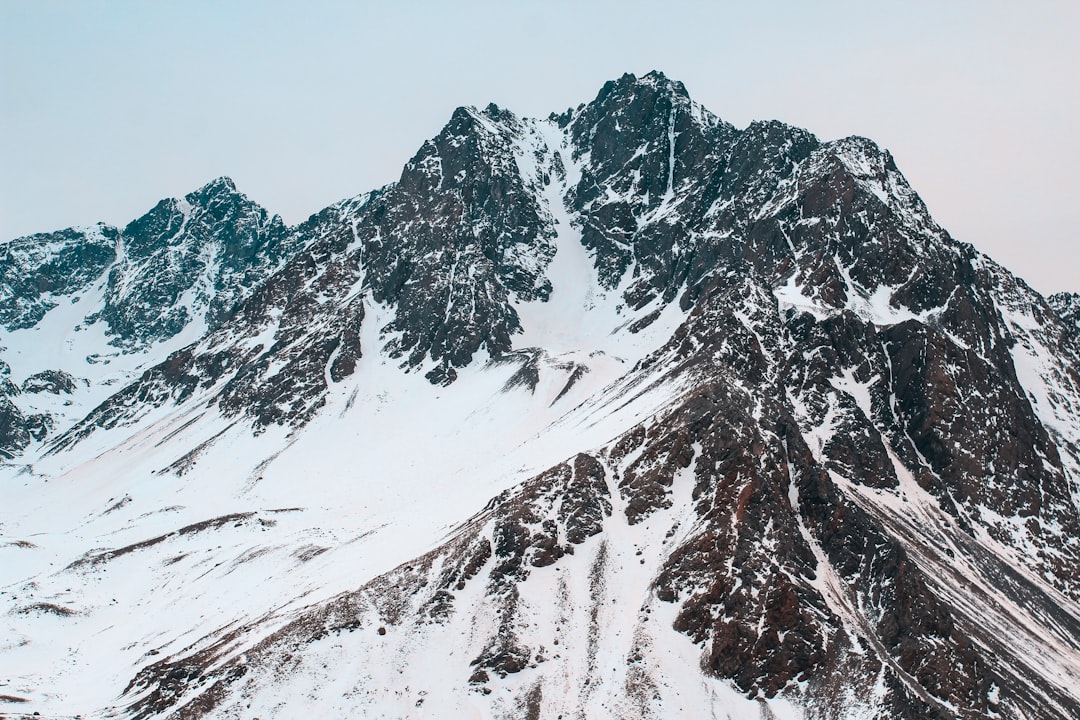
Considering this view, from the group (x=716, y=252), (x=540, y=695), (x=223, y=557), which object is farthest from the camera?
(x=716, y=252)

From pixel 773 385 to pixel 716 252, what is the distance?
262ft

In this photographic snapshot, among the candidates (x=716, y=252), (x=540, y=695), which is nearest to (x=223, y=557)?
(x=540, y=695)

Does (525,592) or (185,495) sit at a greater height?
(185,495)

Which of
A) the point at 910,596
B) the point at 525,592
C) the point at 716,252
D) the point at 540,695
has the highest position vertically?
the point at 716,252

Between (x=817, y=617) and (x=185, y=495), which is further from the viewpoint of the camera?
(x=185, y=495)

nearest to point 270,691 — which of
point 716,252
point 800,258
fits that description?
point 800,258

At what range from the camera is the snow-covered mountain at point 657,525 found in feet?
238

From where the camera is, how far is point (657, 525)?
86.4 metres

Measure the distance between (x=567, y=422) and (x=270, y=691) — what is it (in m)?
73.1

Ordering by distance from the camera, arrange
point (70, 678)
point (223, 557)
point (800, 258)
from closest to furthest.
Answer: point (70, 678) → point (223, 557) → point (800, 258)

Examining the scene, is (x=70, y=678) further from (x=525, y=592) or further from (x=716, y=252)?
(x=716, y=252)

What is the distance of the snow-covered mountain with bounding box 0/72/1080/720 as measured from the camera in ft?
238

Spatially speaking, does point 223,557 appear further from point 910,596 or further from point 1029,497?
point 1029,497

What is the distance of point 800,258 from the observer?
158 m
